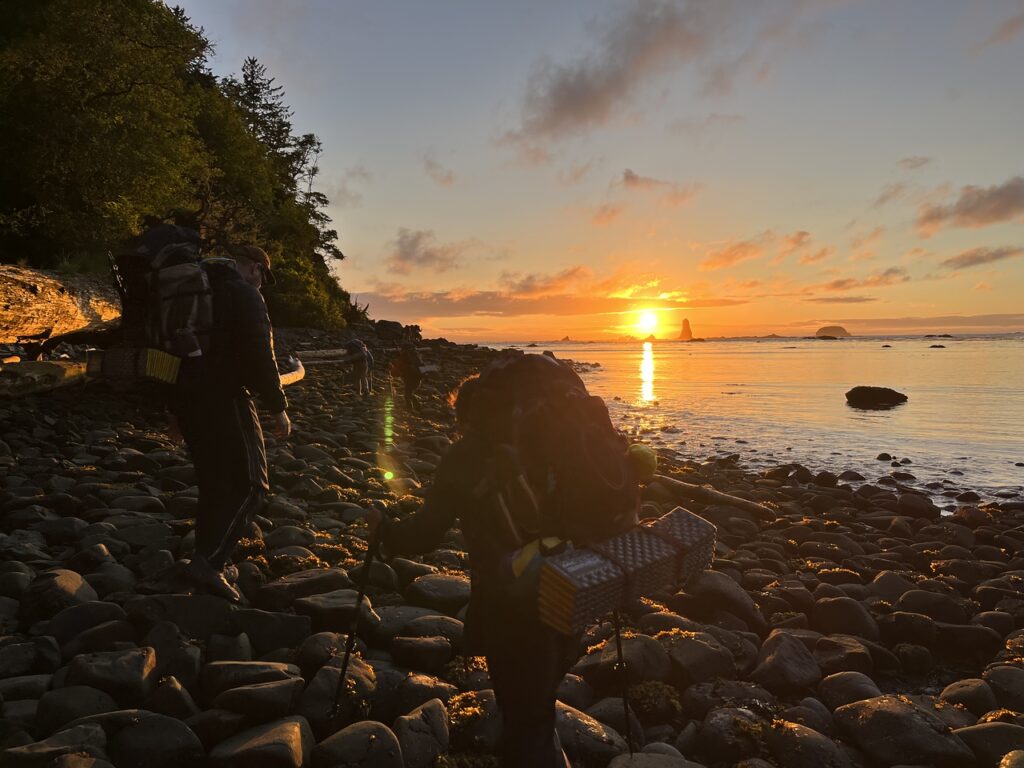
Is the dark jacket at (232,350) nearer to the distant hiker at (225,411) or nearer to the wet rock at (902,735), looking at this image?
the distant hiker at (225,411)

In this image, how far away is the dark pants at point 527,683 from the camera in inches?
108

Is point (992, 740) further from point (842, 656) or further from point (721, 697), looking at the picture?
point (721, 697)

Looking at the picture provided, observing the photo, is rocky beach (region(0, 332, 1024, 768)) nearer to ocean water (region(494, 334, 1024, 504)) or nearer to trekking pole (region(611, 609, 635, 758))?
trekking pole (region(611, 609, 635, 758))

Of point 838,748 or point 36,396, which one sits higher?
point 36,396

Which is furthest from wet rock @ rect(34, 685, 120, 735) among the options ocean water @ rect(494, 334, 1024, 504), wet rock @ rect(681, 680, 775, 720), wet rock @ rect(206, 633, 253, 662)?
ocean water @ rect(494, 334, 1024, 504)

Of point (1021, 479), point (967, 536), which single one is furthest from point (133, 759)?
point (1021, 479)

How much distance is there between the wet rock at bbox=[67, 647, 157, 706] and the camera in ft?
11.2

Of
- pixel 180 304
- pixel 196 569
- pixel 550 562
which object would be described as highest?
pixel 180 304

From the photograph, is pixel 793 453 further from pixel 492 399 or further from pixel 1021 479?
pixel 492 399

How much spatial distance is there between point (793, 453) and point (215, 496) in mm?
17630

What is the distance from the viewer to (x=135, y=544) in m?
5.68

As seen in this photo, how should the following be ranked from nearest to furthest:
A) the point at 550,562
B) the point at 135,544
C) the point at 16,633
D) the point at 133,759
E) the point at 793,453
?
the point at 550,562 < the point at 133,759 < the point at 16,633 < the point at 135,544 < the point at 793,453

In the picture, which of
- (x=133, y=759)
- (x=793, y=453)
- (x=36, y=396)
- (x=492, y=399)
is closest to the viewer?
(x=492, y=399)

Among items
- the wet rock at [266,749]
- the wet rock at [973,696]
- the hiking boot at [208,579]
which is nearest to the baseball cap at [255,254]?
the hiking boot at [208,579]
